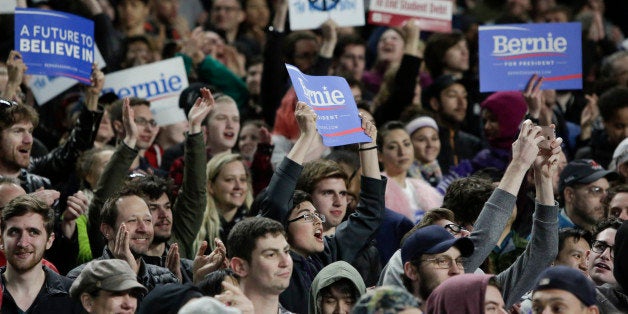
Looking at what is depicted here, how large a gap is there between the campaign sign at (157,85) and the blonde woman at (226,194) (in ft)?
4.94

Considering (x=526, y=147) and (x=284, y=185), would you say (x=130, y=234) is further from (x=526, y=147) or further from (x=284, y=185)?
(x=526, y=147)

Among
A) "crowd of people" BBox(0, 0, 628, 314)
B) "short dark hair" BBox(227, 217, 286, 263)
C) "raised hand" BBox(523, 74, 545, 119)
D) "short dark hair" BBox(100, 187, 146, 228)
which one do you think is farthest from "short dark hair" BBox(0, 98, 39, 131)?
"raised hand" BBox(523, 74, 545, 119)

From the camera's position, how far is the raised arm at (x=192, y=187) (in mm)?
8398

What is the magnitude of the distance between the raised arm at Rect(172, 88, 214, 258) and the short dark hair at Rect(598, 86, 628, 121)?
3591mm

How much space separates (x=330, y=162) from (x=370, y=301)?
3114mm

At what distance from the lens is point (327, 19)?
10.8 meters

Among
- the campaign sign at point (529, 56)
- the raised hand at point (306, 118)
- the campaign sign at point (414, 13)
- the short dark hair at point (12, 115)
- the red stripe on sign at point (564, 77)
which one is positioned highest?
the campaign sign at point (414, 13)

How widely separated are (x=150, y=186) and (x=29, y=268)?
1.19 meters

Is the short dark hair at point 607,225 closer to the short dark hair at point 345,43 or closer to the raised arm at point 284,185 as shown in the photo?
the raised arm at point 284,185

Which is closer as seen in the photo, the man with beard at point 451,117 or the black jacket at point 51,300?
the black jacket at point 51,300

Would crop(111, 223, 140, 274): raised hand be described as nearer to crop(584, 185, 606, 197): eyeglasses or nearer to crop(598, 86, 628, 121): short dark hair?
crop(584, 185, 606, 197): eyeglasses

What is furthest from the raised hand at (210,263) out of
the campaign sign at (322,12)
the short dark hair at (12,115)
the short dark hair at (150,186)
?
the campaign sign at (322,12)

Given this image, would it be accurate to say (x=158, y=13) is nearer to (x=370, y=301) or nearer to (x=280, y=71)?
(x=280, y=71)

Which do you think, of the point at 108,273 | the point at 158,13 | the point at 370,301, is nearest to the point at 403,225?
the point at 108,273
